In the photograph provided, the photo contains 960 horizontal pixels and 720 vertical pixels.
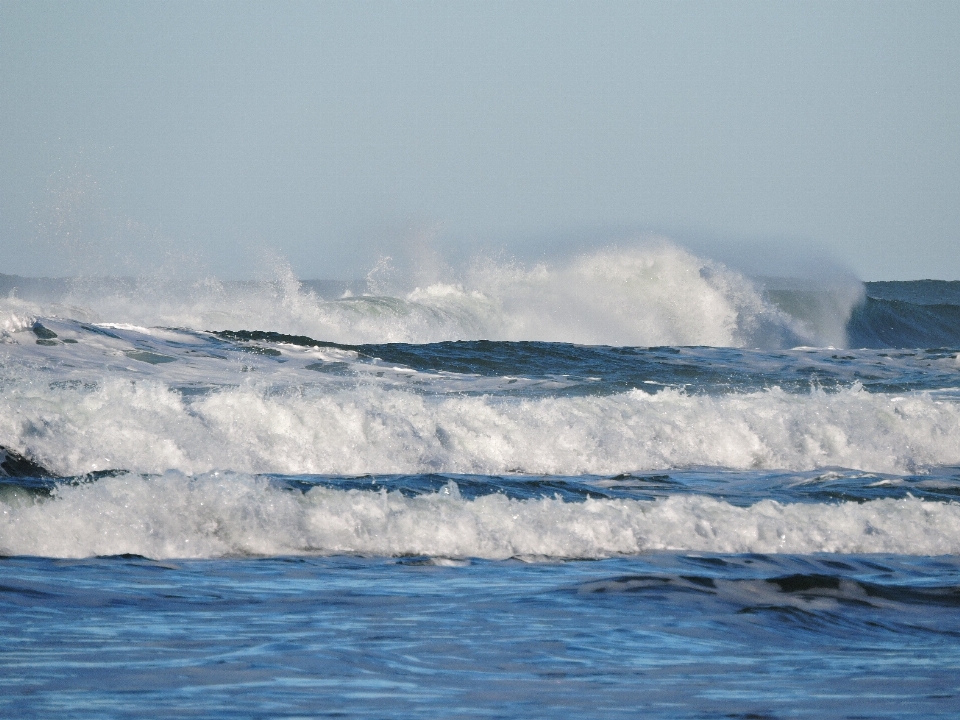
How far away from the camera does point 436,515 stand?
7098 millimetres

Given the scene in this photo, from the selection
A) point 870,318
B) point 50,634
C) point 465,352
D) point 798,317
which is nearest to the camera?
point 50,634

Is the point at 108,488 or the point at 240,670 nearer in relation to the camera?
the point at 240,670

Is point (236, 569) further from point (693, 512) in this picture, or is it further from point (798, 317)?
point (798, 317)

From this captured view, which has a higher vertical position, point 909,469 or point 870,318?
point 870,318

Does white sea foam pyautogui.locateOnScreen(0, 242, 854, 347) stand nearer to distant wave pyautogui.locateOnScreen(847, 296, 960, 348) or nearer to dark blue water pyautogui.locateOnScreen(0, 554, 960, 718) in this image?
distant wave pyautogui.locateOnScreen(847, 296, 960, 348)

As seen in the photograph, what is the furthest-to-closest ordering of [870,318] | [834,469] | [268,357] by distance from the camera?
[870,318] < [268,357] < [834,469]

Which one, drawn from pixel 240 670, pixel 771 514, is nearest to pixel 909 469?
pixel 771 514

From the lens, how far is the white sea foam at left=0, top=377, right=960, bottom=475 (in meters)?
10.2

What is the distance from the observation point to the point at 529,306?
28.3 meters

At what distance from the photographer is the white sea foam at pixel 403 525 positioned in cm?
648

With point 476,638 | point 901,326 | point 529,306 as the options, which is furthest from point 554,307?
point 476,638

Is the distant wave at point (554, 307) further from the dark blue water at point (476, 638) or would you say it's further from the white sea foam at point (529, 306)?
the dark blue water at point (476, 638)

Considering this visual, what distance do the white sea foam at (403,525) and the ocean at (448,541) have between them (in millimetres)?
18

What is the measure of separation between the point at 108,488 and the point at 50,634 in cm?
244
